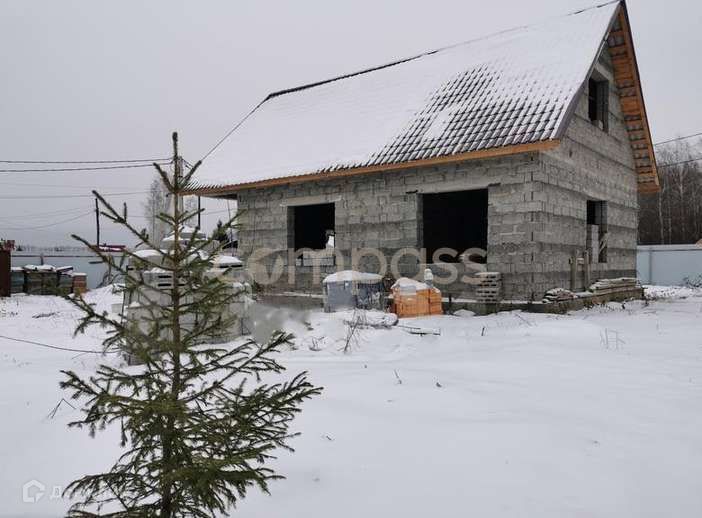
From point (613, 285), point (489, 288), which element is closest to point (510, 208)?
point (489, 288)

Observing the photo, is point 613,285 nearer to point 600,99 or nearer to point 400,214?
point 600,99

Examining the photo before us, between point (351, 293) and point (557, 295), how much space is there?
392 cm

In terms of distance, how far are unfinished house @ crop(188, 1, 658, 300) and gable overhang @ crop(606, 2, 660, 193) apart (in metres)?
0.04

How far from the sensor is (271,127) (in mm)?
15352

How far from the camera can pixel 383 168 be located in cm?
1052

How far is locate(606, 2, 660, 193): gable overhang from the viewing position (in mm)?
11616

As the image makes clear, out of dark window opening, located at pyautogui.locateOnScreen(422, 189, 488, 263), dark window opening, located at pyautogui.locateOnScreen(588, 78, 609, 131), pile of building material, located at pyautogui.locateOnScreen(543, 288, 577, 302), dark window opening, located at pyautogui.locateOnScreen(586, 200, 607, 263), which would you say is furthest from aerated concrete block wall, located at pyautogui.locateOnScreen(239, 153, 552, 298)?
dark window opening, located at pyautogui.locateOnScreen(588, 78, 609, 131)

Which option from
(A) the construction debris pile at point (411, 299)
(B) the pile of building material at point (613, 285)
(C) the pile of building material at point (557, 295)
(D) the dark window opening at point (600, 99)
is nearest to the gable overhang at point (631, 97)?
(D) the dark window opening at point (600, 99)

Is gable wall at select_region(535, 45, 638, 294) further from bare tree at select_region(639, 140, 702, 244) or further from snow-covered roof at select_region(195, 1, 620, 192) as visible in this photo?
bare tree at select_region(639, 140, 702, 244)

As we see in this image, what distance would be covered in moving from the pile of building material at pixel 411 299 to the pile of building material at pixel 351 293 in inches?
29.0

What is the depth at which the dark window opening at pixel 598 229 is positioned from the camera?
40.4 feet

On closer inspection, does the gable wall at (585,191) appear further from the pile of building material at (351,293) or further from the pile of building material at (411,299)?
the pile of building material at (351,293)

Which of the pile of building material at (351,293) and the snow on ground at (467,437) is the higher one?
the pile of building material at (351,293)

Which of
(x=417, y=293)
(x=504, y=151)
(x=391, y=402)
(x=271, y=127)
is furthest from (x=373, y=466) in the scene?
(x=271, y=127)
